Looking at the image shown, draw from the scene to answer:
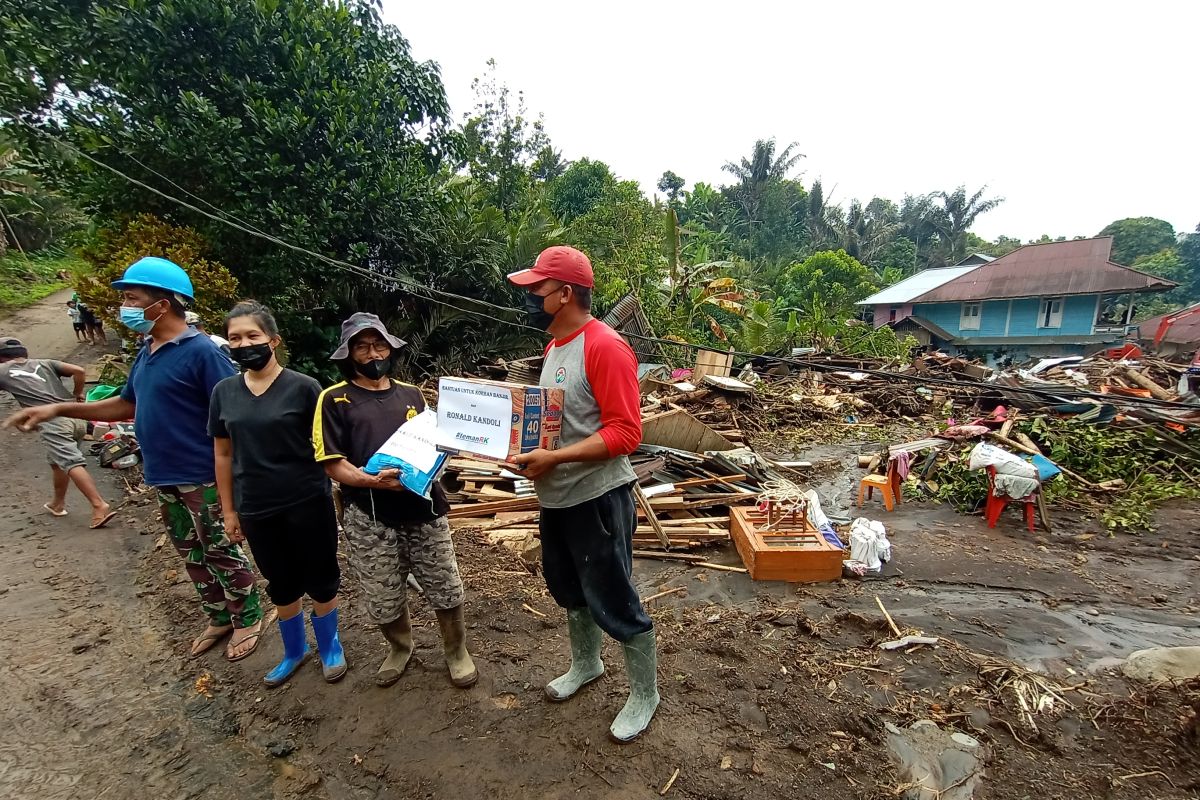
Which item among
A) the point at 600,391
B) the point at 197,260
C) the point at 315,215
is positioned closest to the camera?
the point at 600,391

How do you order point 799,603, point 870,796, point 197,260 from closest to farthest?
point 870,796, point 799,603, point 197,260

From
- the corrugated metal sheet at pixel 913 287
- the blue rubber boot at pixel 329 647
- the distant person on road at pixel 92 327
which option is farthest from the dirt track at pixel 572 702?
the corrugated metal sheet at pixel 913 287

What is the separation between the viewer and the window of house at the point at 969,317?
79.4 feet

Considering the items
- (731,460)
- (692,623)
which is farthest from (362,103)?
(692,623)

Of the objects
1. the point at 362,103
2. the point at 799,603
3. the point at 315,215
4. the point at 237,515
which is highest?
the point at 362,103

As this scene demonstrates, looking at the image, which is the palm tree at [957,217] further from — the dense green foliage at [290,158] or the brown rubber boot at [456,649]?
the brown rubber boot at [456,649]

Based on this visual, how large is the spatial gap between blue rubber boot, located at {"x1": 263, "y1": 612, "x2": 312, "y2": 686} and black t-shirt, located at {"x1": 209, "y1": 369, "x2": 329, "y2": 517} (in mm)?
818

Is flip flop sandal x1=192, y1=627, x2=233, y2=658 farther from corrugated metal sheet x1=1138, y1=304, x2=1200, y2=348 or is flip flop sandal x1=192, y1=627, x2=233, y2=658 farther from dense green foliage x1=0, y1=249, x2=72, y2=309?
corrugated metal sheet x1=1138, y1=304, x2=1200, y2=348

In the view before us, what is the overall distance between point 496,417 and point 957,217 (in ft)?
149

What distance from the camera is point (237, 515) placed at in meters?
2.76

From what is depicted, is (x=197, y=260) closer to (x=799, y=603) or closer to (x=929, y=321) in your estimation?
(x=799, y=603)

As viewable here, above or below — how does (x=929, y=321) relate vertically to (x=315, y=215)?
below

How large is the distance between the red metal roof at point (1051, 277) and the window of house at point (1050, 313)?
2.16ft

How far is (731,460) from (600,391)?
16.8ft
